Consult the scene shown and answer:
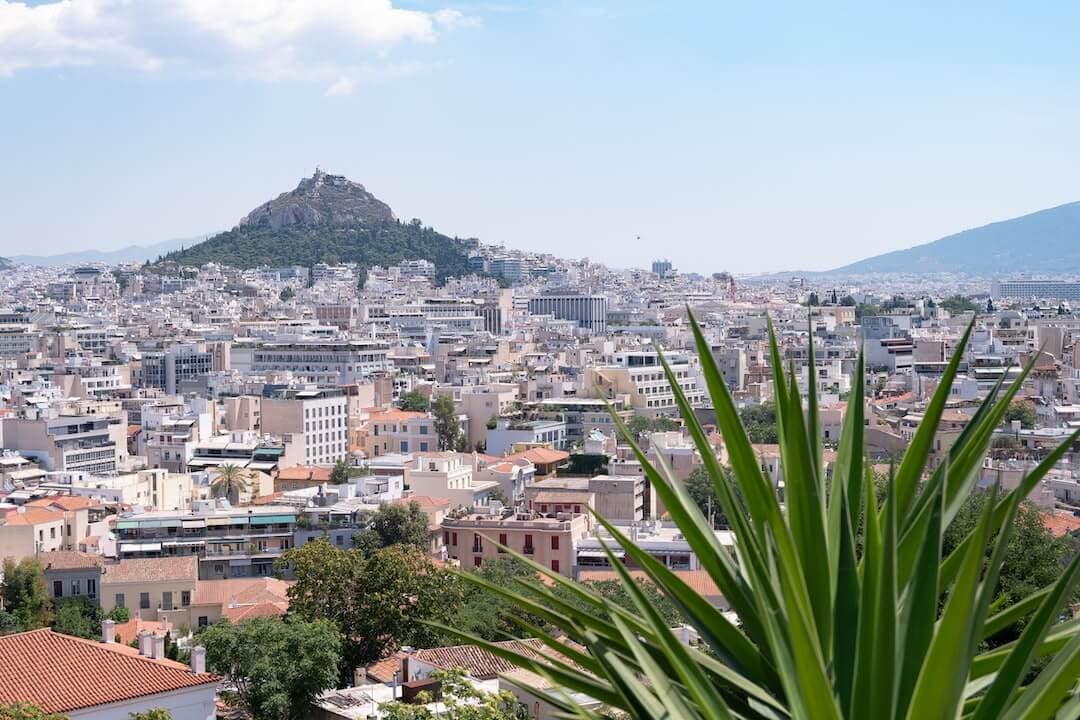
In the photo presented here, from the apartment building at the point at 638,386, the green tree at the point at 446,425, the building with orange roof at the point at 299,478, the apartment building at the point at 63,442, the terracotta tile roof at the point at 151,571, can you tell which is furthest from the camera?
the apartment building at the point at 638,386

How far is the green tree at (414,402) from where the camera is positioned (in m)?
46.4

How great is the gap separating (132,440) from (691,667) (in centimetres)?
3951

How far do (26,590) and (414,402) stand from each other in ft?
85.8

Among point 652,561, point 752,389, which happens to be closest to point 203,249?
point 752,389

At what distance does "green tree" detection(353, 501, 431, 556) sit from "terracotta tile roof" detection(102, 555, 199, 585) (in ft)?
8.39

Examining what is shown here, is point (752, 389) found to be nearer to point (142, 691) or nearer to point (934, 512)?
point (142, 691)

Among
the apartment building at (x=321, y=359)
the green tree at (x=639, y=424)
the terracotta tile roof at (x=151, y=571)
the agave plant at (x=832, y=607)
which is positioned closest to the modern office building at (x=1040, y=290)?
the apartment building at (x=321, y=359)

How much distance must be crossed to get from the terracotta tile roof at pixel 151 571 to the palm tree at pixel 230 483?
7607mm

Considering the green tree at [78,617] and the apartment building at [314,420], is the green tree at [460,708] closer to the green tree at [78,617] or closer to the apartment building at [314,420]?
the green tree at [78,617]

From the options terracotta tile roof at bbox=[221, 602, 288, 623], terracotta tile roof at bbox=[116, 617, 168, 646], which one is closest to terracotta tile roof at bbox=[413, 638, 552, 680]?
terracotta tile roof at bbox=[116, 617, 168, 646]

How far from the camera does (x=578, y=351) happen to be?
6388 cm

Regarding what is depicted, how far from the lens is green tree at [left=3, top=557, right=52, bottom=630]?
68.2ft

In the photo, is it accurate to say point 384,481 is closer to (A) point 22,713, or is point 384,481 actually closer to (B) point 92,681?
(B) point 92,681

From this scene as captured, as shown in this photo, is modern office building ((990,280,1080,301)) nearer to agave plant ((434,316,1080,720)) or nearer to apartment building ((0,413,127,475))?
apartment building ((0,413,127,475))
